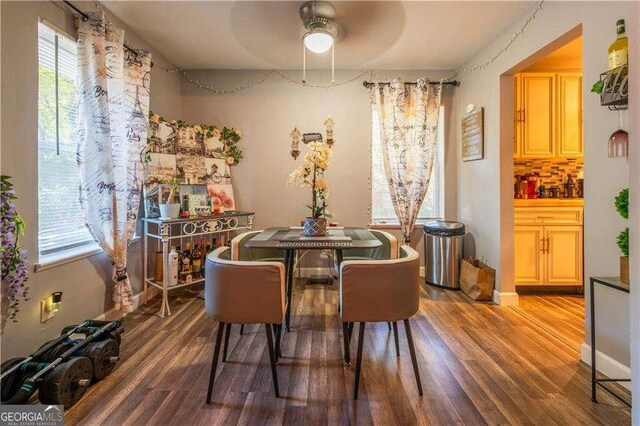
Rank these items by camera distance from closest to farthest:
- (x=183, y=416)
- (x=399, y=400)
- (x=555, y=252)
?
1. (x=183, y=416)
2. (x=399, y=400)
3. (x=555, y=252)

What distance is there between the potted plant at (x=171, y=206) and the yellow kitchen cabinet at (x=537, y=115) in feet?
12.1

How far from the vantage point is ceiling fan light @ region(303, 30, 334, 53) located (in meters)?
2.68

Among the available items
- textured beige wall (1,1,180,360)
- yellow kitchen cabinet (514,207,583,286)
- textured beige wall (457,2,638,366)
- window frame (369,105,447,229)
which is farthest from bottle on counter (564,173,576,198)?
textured beige wall (1,1,180,360)

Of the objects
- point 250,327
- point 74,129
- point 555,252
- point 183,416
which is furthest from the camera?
point 555,252

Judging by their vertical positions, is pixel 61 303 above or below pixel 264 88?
below

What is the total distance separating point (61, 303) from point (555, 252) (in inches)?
176

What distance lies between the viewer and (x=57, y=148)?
7.25 ft

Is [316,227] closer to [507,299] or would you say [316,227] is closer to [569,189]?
[507,299]

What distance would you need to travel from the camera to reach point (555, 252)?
11.1 feet

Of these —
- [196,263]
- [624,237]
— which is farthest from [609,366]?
[196,263]

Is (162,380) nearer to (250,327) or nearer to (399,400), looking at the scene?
(250,327)

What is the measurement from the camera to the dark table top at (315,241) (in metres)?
1.95

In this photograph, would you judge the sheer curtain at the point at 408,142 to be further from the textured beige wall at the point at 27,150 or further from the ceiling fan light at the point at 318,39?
the textured beige wall at the point at 27,150

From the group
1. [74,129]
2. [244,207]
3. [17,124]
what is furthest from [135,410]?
[244,207]
